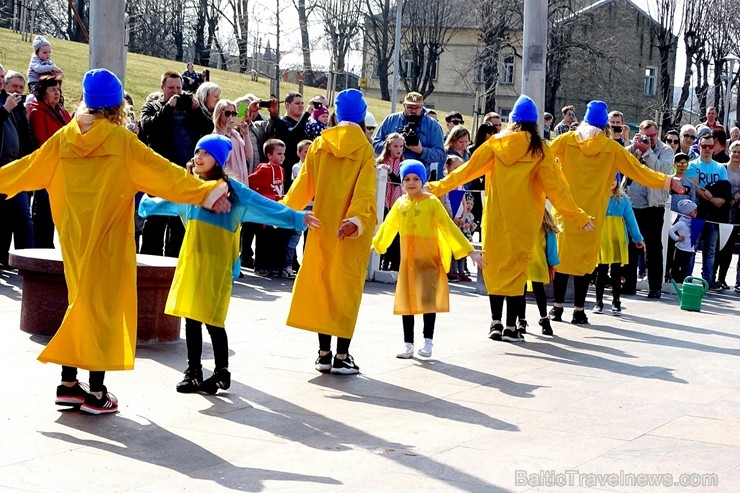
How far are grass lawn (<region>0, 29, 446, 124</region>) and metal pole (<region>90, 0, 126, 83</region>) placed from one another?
2151cm

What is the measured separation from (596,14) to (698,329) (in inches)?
2475

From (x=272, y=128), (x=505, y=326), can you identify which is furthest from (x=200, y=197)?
(x=272, y=128)

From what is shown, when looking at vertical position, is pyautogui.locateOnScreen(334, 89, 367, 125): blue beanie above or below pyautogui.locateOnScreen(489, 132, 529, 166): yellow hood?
above

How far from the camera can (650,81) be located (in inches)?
3100

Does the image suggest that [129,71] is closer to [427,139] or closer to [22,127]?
[427,139]

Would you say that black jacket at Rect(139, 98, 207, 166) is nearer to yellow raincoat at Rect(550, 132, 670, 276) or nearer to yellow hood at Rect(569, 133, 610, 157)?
yellow raincoat at Rect(550, 132, 670, 276)

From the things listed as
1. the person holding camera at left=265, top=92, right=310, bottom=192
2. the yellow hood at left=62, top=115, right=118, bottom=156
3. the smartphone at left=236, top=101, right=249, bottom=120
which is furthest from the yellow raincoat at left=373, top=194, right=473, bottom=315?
the smartphone at left=236, top=101, right=249, bottom=120

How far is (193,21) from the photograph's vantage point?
73062mm

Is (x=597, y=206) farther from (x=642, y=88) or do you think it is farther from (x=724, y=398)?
(x=642, y=88)

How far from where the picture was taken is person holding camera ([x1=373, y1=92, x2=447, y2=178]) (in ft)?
49.6

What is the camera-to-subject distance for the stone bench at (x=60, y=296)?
954cm

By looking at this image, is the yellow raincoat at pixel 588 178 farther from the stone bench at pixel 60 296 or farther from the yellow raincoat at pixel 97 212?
the yellow raincoat at pixel 97 212

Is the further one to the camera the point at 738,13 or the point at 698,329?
the point at 738,13

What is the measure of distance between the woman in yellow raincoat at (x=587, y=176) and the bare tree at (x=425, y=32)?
62785mm
